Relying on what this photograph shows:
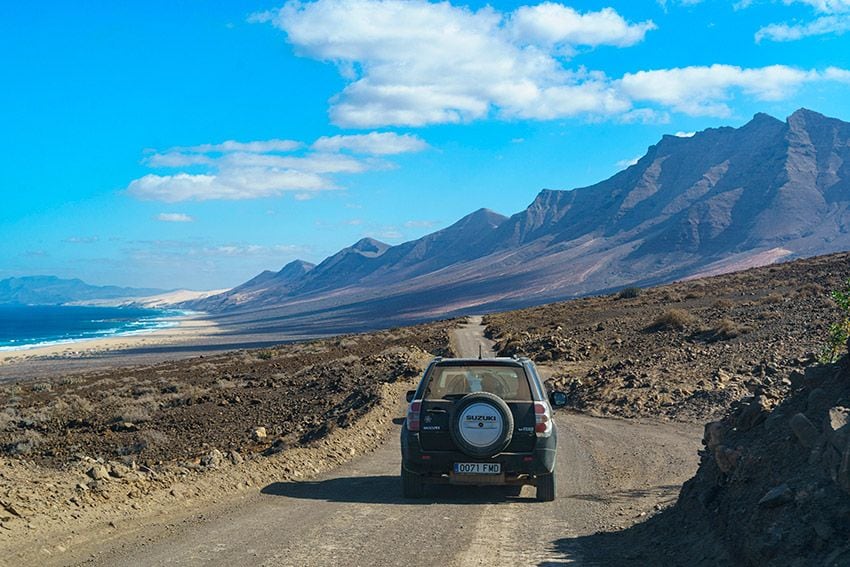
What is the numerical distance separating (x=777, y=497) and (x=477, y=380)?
448 cm

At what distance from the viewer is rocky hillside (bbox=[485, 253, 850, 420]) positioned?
19516mm

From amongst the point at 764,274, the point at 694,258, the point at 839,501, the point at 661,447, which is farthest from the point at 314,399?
the point at 694,258

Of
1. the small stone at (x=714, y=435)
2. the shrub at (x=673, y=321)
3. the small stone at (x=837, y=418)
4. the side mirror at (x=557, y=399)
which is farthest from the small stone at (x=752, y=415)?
the shrub at (x=673, y=321)

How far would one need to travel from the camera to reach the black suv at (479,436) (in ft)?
29.7

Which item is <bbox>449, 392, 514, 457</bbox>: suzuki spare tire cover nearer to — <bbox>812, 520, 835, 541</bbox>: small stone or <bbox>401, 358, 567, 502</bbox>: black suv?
<bbox>401, 358, 567, 502</bbox>: black suv

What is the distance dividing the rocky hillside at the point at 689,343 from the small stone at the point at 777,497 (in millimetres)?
2723

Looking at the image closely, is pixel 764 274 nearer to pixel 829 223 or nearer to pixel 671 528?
pixel 671 528

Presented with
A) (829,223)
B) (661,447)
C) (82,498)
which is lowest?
(661,447)

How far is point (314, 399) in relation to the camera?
975 inches

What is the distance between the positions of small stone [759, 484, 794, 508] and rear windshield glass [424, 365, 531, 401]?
3886mm

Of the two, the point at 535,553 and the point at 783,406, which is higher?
the point at 783,406

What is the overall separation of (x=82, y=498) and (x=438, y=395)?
14.4ft

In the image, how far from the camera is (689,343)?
32750 millimetres

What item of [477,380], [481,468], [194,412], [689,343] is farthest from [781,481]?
[689,343]
